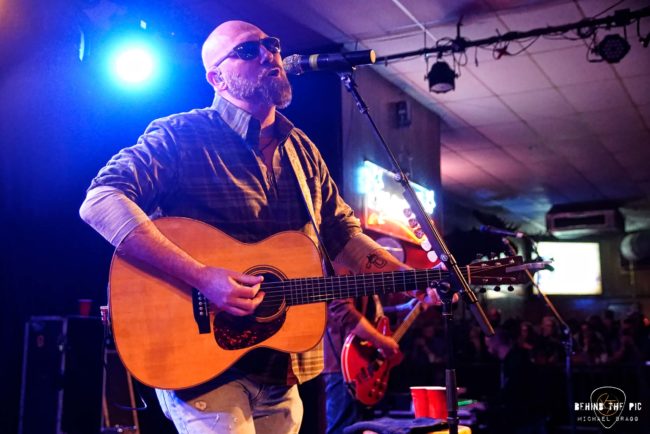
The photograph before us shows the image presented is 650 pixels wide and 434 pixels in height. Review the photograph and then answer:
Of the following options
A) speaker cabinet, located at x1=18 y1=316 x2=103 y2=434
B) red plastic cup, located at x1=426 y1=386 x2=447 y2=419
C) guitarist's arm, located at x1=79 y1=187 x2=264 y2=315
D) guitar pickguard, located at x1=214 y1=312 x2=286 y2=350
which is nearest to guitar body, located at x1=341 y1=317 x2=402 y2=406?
red plastic cup, located at x1=426 y1=386 x2=447 y2=419

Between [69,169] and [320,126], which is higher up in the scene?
[320,126]

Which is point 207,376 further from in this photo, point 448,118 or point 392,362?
point 448,118

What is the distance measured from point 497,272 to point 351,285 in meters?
0.56

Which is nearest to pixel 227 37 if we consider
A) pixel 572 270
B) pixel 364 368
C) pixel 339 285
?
pixel 339 285

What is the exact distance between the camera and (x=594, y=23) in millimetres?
6910

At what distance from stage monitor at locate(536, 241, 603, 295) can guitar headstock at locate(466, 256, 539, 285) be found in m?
17.9

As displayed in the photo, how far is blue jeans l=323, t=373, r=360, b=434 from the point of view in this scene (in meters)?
6.21

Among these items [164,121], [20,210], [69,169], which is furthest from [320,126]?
[164,121]

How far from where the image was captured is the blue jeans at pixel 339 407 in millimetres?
6211

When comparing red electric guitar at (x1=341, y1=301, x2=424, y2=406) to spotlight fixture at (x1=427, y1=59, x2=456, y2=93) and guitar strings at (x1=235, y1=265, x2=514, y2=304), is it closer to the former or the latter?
spotlight fixture at (x1=427, y1=59, x2=456, y2=93)

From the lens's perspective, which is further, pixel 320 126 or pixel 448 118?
pixel 448 118

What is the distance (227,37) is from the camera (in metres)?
2.77

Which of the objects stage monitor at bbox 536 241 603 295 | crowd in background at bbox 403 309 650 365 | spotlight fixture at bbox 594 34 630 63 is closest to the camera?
spotlight fixture at bbox 594 34 630 63

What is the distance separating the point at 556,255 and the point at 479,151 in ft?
28.8
